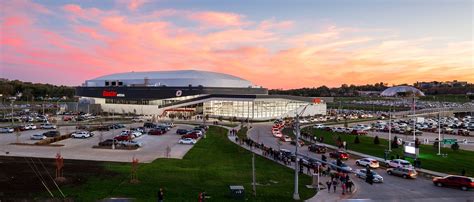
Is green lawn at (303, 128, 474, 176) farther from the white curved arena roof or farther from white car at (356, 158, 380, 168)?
the white curved arena roof

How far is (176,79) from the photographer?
13862 centimetres

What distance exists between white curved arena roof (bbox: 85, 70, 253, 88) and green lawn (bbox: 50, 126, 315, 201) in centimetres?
8862

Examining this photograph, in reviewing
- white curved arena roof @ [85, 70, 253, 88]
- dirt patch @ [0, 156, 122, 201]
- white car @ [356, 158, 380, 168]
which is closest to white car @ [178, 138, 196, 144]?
dirt patch @ [0, 156, 122, 201]

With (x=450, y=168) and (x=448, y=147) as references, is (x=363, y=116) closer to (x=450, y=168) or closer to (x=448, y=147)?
(x=448, y=147)

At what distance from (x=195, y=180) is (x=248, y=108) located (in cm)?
7805

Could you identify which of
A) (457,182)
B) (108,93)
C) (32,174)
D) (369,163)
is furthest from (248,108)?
(457,182)

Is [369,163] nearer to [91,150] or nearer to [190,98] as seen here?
[91,150]

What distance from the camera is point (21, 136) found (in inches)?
2650

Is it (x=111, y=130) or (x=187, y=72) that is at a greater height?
(x=187, y=72)

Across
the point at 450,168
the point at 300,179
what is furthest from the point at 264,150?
the point at 450,168

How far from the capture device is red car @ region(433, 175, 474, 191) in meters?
32.6

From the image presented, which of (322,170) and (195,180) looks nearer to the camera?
(195,180)

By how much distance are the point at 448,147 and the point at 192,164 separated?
40739 mm

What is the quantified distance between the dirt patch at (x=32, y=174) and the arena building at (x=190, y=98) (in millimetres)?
72280
